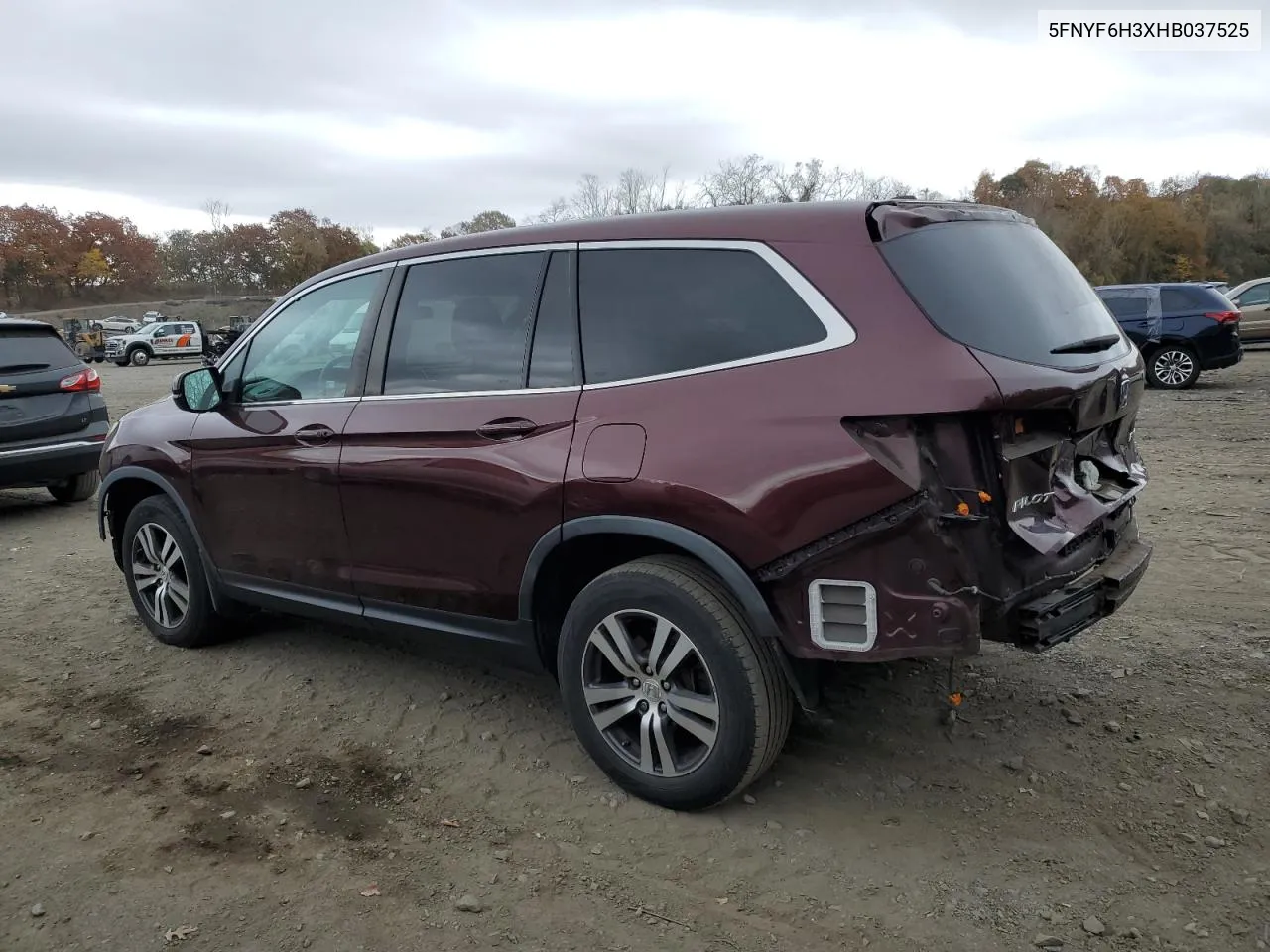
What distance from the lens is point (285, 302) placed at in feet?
14.3

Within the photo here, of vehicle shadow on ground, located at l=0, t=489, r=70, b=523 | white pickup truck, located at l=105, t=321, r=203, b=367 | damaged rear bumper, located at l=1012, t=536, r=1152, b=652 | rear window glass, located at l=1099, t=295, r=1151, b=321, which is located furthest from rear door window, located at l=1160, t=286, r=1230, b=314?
white pickup truck, located at l=105, t=321, r=203, b=367

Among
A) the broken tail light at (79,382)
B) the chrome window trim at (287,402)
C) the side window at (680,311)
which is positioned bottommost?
the chrome window trim at (287,402)

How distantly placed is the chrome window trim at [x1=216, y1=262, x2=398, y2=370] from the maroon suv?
0.15ft

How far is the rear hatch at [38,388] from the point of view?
770 cm

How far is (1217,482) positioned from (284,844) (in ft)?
23.8

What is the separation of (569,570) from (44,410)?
21.2 feet

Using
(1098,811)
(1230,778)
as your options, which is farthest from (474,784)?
(1230,778)

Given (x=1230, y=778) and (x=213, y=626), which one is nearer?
(x=1230, y=778)

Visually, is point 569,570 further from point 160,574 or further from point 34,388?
point 34,388

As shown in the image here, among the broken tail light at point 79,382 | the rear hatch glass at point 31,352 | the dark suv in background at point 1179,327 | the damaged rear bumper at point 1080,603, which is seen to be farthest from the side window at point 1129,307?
the rear hatch glass at point 31,352

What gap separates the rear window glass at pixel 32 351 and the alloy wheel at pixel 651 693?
6.82m

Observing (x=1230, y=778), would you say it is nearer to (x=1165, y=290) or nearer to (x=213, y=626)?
(x=213, y=626)

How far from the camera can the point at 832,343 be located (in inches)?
109

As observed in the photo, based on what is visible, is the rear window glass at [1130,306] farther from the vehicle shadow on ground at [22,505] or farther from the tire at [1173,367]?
the vehicle shadow on ground at [22,505]
